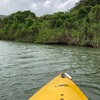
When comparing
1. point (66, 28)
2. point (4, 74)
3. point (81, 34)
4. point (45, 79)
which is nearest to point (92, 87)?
point (45, 79)

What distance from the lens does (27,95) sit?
31.4 ft

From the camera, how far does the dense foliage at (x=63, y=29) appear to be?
133ft

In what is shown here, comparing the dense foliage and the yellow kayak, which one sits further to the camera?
the dense foliage

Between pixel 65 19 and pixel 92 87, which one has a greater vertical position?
pixel 65 19

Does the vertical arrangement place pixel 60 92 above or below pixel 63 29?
below

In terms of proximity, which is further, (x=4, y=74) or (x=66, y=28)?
(x=66, y=28)

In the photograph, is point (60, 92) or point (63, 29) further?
point (63, 29)

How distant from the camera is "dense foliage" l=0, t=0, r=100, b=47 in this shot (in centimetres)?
4062

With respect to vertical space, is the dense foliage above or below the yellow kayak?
above

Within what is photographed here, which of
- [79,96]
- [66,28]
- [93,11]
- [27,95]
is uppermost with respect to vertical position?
[93,11]

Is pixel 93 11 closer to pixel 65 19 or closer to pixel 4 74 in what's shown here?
→ pixel 65 19

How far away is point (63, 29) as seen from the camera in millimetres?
45594

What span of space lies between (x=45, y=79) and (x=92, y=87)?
2.66 m

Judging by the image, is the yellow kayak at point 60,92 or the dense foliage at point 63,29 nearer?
the yellow kayak at point 60,92
